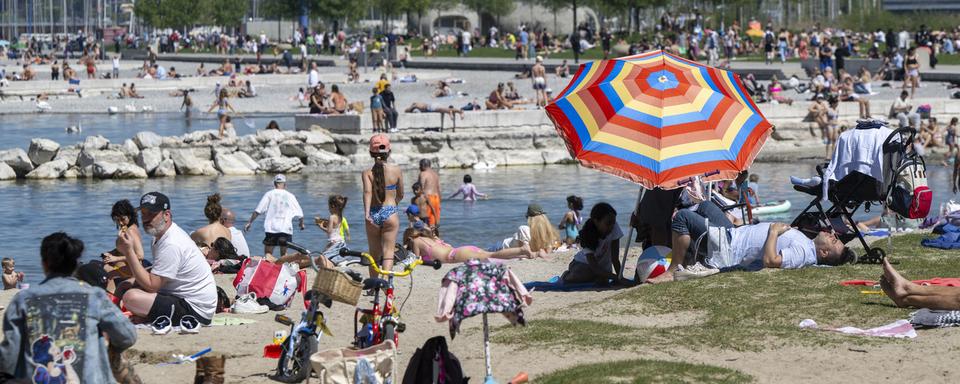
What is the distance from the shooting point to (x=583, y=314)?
10.7 m

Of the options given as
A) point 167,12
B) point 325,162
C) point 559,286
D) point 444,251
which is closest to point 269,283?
point 559,286

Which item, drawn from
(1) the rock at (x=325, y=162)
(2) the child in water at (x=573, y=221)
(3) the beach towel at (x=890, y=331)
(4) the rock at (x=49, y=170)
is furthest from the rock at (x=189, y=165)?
(3) the beach towel at (x=890, y=331)

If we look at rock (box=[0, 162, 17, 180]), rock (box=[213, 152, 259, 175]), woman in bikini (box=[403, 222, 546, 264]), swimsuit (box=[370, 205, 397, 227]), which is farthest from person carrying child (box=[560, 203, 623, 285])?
rock (box=[0, 162, 17, 180])

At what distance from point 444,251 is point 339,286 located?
687cm

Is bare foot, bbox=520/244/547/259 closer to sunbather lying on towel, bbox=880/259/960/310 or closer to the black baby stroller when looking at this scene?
the black baby stroller

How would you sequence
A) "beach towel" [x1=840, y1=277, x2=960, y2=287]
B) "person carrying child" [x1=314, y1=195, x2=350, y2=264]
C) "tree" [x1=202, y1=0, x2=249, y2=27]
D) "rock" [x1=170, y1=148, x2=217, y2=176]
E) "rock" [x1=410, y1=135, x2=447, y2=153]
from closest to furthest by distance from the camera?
"beach towel" [x1=840, y1=277, x2=960, y2=287], "person carrying child" [x1=314, y1=195, x2=350, y2=264], "rock" [x1=170, y1=148, x2=217, y2=176], "rock" [x1=410, y1=135, x2=447, y2=153], "tree" [x1=202, y1=0, x2=249, y2=27]

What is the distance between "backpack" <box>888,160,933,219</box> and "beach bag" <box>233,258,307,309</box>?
5.21m

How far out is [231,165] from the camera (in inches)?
1122

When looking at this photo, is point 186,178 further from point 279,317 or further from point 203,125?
point 279,317

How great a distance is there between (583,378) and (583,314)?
276cm

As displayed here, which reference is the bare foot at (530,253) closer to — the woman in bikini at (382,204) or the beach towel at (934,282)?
the woman in bikini at (382,204)

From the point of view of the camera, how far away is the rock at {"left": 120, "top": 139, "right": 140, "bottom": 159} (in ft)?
92.9

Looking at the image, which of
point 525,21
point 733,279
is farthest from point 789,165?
point 525,21

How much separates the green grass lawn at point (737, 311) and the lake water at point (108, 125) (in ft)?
79.4
